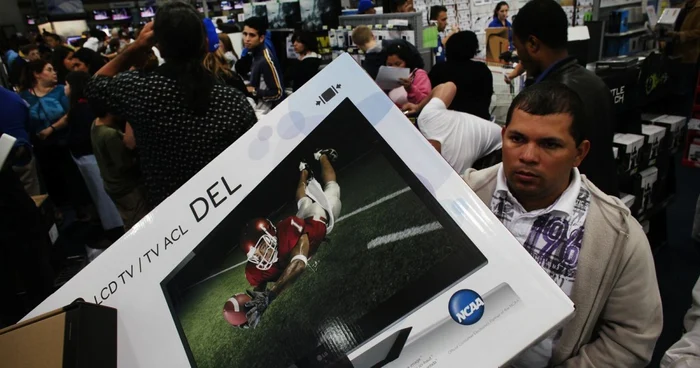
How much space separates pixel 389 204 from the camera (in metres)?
Answer: 0.74

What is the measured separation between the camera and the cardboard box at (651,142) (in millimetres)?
2854

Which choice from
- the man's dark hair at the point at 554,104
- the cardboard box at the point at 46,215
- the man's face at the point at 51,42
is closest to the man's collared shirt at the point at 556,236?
the man's dark hair at the point at 554,104

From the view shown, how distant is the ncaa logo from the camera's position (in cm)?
66

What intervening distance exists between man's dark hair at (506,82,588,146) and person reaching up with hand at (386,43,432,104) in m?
2.11

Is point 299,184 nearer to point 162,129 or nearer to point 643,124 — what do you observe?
point 162,129

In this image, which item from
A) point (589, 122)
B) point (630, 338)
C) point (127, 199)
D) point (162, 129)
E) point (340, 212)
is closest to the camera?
point (340, 212)

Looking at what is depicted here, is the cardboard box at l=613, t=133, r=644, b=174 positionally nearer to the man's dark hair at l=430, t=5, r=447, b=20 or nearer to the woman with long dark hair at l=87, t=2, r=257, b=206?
the woman with long dark hair at l=87, t=2, r=257, b=206

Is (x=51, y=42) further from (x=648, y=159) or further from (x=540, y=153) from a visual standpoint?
(x=540, y=153)

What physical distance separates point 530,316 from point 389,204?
0.26 metres

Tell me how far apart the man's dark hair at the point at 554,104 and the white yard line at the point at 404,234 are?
472 mm

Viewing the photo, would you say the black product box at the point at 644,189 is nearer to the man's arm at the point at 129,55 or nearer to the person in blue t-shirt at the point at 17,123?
the man's arm at the point at 129,55

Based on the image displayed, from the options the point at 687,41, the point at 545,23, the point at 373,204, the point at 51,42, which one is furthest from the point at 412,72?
the point at 51,42

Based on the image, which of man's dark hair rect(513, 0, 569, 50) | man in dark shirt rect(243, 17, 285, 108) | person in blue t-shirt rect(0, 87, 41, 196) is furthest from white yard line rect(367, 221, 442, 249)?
man in dark shirt rect(243, 17, 285, 108)

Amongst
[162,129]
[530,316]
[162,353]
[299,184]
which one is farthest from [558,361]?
[162,129]
